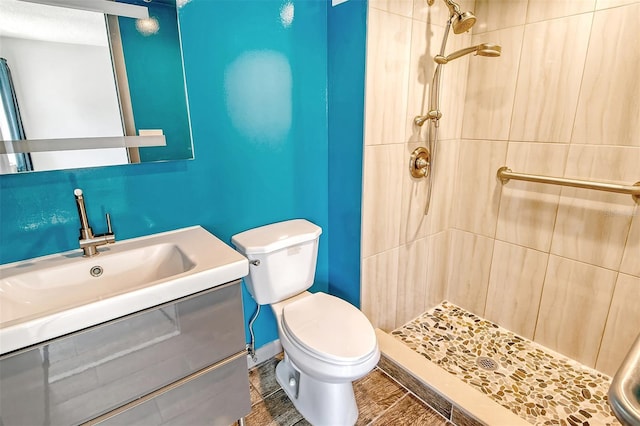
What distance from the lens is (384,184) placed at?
165 centimetres

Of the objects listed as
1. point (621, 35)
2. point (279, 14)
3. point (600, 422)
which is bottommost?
point (600, 422)

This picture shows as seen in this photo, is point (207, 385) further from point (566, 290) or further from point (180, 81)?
point (566, 290)

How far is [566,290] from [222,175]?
1793 mm

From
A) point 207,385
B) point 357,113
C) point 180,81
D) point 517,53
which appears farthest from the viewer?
point 517,53

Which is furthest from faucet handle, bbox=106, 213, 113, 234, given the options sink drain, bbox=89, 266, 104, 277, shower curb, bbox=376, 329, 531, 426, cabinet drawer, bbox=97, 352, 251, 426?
shower curb, bbox=376, 329, 531, 426

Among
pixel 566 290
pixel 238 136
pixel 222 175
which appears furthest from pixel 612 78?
pixel 222 175

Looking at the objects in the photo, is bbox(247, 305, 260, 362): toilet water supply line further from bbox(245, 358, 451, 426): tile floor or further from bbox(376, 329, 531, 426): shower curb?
bbox(376, 329, 531, 426): shower curb

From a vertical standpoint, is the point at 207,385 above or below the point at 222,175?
below

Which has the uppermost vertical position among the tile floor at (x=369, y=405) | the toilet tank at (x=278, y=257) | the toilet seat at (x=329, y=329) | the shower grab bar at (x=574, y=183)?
the shower grab bar at (x=574, y=183)

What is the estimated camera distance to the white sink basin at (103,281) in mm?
791

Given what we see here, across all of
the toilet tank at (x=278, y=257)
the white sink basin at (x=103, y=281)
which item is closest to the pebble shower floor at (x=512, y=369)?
the toilet tank at (x=278, y=257)

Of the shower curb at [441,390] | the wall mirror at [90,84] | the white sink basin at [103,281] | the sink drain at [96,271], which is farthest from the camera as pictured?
the shower curb at [441,390]

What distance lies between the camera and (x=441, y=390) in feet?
4.73

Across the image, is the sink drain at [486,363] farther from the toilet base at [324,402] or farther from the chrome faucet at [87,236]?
the chrome faucet at [87,236]
